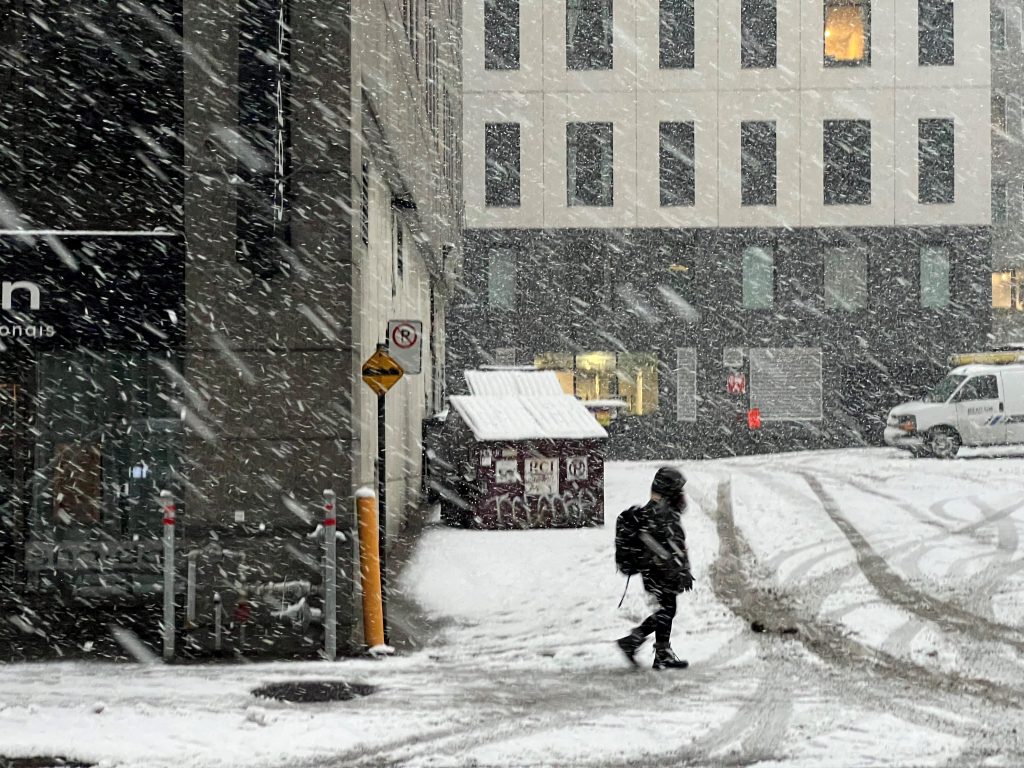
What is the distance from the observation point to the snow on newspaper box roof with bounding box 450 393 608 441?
1745 cm

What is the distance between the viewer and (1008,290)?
46469 mm

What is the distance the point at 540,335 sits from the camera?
1603 inches

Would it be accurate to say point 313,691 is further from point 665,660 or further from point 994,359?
point 994,359

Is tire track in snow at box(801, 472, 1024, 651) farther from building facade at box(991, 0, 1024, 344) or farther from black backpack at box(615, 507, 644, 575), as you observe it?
building facade at box(991, 0, 1024, 344)

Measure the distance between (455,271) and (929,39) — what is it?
18034 mm

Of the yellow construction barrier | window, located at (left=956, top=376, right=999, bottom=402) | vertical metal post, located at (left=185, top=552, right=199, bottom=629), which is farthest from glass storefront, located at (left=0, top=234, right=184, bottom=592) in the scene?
the yellow construction barrier

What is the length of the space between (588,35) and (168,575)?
3356 cm

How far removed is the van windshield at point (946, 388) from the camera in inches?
1187

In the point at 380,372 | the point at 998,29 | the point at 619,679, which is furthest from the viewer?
the point at 998,29

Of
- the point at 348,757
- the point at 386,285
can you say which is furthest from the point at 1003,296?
the point at 348,757

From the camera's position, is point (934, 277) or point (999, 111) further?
point (999, 111)

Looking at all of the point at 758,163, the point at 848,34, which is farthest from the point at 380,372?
the point at 848,34

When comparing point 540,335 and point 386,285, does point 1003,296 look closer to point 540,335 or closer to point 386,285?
point 540,335

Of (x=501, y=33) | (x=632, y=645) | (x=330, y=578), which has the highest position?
(x=501, y=33)
